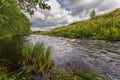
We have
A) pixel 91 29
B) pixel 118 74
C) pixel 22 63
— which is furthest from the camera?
pixel 91 29

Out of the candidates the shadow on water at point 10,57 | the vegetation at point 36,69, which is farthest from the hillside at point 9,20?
the vegetation at point 36,69

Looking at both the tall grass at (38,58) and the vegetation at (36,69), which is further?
the tall grass at (38,58)

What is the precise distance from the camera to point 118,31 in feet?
157

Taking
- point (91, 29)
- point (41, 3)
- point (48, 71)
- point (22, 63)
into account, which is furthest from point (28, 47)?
point (91, 29)

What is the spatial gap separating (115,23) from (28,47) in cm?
4474

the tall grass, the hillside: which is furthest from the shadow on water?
the hillside

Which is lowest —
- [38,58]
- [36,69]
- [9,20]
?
[36,69]

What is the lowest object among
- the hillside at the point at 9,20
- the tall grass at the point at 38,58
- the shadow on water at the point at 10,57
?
the shadow on water at the point at 10,57

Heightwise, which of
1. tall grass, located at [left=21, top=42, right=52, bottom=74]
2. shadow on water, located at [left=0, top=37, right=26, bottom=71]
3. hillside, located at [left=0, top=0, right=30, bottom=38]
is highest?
hillside, located at [left=0, top=0, right=30, bottom=38]

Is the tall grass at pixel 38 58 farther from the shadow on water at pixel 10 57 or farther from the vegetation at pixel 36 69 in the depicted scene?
the shadow on water at pixel 10 57

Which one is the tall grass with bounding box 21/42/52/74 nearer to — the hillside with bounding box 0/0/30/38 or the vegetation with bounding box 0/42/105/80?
the vegetation with bounding box 0/42/105/80

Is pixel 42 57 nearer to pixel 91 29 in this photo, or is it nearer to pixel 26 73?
pixel 26 73

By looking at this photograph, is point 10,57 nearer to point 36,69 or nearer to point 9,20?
point 36,69

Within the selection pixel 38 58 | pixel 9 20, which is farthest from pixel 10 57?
pixel 9 20
